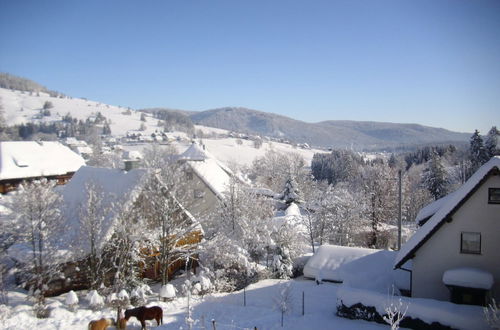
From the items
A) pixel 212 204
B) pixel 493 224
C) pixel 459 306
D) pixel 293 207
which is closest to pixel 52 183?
pixel 212 204

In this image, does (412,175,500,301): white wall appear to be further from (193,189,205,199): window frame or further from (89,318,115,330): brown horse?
(193,189,205,199): window frame

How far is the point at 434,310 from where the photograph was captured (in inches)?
459

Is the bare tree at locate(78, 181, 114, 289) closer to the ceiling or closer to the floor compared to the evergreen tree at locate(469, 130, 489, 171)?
Answer: closer to the floor

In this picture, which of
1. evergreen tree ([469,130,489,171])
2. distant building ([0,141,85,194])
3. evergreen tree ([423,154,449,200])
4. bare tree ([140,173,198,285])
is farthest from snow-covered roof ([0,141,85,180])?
evergreen tree ([469,130,489,171])

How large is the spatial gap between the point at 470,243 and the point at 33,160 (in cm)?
4883

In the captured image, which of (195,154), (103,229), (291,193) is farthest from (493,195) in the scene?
(291,193)

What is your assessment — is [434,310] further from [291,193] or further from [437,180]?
[291,193]

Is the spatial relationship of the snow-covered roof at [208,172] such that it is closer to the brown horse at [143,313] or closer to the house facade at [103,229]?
the house facade at [103,229]

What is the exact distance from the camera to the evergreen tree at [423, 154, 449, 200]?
5391 cm

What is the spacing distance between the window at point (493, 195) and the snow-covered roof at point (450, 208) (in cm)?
82

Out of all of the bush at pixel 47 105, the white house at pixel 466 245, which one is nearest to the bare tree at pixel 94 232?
the white house at pixel 466 245

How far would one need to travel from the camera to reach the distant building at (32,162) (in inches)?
1576

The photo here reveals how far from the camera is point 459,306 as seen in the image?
1157 cm

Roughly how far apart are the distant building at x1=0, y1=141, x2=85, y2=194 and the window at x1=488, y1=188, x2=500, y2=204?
41.4 m
